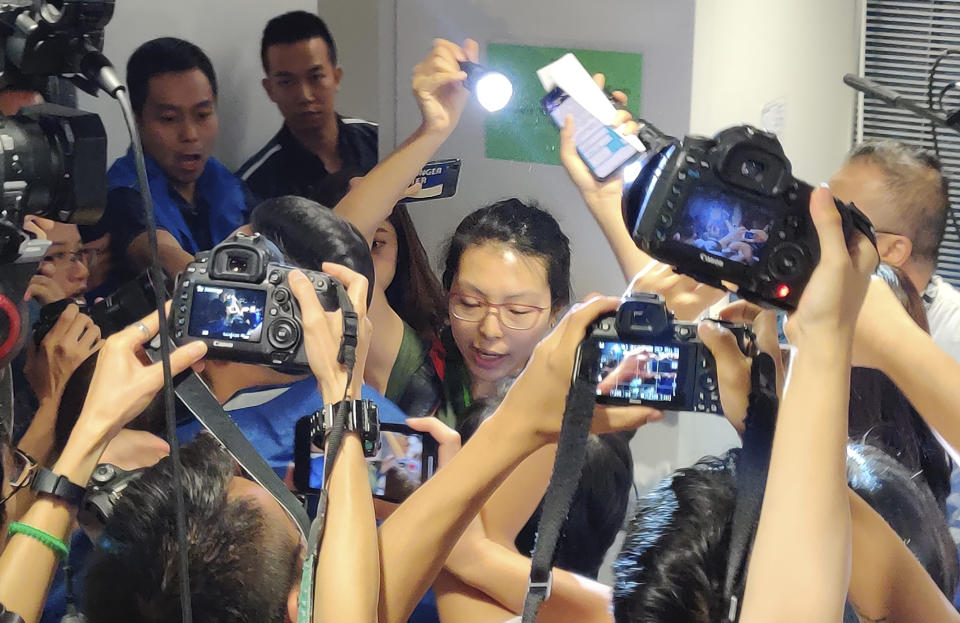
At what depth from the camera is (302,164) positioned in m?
1.63

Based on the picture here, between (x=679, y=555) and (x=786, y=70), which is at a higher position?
(x=786, y=70)

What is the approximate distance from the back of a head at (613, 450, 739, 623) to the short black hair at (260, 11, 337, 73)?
898mm

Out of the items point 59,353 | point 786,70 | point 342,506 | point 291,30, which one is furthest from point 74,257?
point 786,70

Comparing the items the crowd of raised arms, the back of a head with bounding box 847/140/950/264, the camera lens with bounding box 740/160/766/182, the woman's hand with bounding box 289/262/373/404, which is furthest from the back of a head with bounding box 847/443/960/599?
the back of a head with bounding box 847/140/950/264

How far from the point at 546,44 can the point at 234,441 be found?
87 centimetres

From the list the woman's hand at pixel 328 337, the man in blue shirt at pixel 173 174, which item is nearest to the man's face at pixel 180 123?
the man in blue shirt at pixel 173 174

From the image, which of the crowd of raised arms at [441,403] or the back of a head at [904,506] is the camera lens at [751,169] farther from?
the back of a head at [904,506]

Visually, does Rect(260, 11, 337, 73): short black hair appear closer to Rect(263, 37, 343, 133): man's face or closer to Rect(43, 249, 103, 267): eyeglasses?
Rect(263, 37, 343, 133): man's face

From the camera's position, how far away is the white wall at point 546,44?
5.43ft

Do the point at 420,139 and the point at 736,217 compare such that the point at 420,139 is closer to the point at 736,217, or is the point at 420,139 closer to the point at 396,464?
the point at 396,464

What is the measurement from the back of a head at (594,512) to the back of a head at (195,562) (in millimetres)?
434

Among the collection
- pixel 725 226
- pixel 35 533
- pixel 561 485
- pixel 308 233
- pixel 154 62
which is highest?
pixel 154 62

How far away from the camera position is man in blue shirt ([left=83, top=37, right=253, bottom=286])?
1404 millimetres

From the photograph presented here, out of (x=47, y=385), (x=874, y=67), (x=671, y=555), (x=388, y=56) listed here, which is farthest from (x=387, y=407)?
(x=874, y=67)
